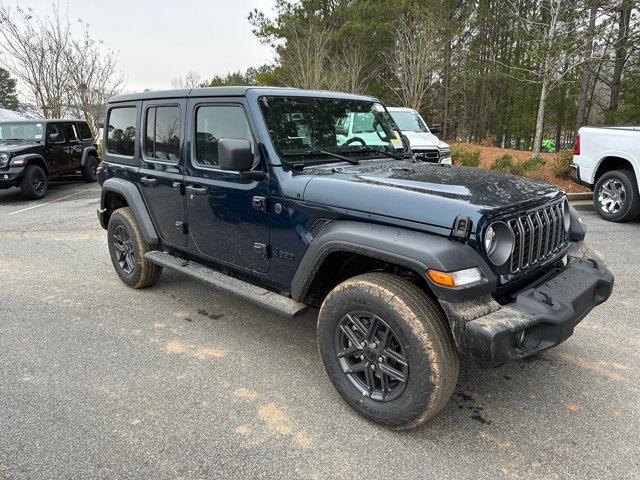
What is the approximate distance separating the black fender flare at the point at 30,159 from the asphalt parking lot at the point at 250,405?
23.7 feet

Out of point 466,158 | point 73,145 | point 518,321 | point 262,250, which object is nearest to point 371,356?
point 518,321

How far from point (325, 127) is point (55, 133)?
10.8 m

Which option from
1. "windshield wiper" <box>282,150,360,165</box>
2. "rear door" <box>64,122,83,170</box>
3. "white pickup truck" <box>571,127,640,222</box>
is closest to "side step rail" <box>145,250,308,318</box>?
"windshield wiper" <box>282,150,360,165</box>

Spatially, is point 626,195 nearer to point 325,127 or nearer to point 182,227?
point 325,127

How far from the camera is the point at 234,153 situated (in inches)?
110

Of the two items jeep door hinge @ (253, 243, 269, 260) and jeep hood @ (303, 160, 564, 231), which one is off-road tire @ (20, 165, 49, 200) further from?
jeep hood @ (303, 160, 564, 231)

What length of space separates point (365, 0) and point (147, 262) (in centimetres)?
2089

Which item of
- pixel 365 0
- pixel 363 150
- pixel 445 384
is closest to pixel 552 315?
pixel 445 384

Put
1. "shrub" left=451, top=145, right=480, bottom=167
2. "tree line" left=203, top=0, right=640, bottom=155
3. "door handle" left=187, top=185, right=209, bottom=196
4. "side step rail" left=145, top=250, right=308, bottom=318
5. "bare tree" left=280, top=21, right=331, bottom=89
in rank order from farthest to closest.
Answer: "bare tree" left=280, top=21, right=331, bottom=89
"tree line" left=203, top=0, right=640, bottom=155
"shrub" left=451, top=145, right=480, bottom=167
"door handle" left=187, top=185, right=209, bottom=196
"side step rail" left=145, top=250, right=308, bottom=318

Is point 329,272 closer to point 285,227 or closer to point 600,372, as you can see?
point 285,227

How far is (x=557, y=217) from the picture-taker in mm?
2824

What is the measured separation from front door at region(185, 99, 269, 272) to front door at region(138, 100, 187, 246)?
0.15m

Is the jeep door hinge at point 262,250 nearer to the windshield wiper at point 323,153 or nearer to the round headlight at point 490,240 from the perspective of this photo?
the windshield wiper at point 323,153

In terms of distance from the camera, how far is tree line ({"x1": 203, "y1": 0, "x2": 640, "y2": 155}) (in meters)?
15.6
